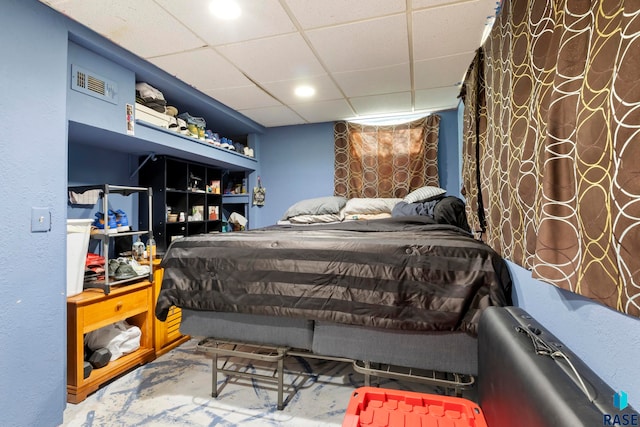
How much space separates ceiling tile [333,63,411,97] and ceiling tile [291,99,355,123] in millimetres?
291

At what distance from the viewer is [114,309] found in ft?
6.06

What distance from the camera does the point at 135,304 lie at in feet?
6.56

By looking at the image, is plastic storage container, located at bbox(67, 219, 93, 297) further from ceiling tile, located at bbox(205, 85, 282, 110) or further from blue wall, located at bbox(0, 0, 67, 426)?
ceiling tile, located at bbox(205, 85, 282, 110)

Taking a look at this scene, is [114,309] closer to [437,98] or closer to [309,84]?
[309,84]

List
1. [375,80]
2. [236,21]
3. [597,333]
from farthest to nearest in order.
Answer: [375,80] → [236,21] → [597,333]

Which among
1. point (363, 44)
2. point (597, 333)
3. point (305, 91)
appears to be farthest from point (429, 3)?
point (597, 333)

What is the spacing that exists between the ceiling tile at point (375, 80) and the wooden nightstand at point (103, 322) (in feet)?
7.56

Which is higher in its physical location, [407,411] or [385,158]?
[385,158]

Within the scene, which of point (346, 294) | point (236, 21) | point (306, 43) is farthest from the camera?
point (306, 43)

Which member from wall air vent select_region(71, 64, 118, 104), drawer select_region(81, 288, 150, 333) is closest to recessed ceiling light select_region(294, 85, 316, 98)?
wall air vent select_region(71, 64, 118, 104)

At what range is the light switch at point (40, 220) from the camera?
4.71 feet

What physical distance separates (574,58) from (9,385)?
2.55m

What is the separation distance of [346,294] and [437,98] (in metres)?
2.40

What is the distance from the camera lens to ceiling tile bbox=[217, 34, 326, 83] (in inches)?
74.3
